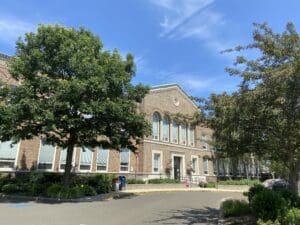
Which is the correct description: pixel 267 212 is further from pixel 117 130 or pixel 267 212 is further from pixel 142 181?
pixel 142 181

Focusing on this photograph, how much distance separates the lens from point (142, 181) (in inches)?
1180

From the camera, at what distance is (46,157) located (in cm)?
2556

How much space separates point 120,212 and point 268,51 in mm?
8533

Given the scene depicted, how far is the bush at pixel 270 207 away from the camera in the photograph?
8.79 metres

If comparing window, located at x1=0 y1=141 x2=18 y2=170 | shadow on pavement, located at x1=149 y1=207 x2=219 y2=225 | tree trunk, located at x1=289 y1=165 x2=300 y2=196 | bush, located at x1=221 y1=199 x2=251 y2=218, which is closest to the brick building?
window, located at x1=0 y1=141 x2=18 y2=170

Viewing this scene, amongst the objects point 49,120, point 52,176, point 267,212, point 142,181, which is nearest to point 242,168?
point 142,181

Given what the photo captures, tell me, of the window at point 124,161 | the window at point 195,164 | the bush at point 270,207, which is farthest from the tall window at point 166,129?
the bush at point 270,207

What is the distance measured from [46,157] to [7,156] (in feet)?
10.3

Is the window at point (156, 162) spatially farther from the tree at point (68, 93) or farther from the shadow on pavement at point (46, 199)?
the tree at point (68, 93)

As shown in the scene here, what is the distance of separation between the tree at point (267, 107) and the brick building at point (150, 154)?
11774mm

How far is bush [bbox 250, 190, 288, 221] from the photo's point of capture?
8.79 meters

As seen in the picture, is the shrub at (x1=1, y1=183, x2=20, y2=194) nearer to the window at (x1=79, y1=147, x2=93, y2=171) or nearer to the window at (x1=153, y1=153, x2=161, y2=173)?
the window at (x1=79, y1=147, x2=93, y2=171)

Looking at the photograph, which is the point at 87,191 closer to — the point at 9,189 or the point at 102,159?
the point at 9,189

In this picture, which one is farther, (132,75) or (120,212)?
(132,75)
